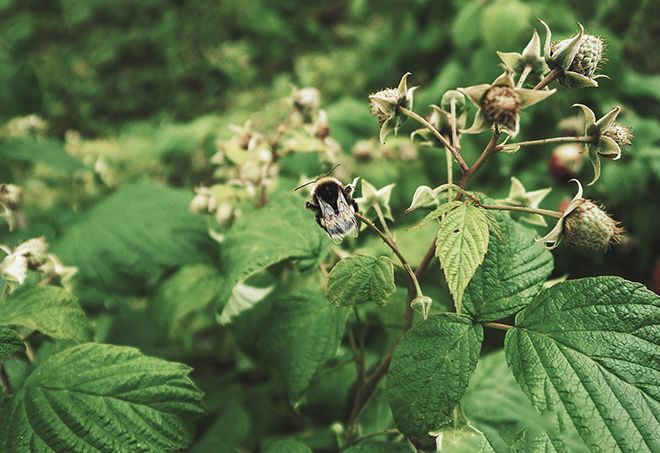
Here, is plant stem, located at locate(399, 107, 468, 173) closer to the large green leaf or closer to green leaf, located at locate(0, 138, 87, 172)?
the large green leaf

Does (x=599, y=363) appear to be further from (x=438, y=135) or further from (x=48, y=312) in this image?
(x=48, y=312)

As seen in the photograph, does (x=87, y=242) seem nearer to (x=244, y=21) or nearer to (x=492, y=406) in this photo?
(x=492, y=406)

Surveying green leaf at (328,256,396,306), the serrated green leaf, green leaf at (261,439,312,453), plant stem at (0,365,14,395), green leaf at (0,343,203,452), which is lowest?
green leaf at (261,439,312,453)

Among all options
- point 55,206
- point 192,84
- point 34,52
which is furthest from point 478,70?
point 34,52

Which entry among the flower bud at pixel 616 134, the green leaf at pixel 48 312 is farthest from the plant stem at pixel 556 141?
the green leaf at pixel 48 312

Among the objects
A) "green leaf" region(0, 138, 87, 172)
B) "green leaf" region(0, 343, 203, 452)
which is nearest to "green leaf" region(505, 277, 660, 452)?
"green leaf" region(0, 343, 203, 452)

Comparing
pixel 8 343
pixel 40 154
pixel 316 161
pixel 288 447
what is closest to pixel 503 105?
pixel 288 447
